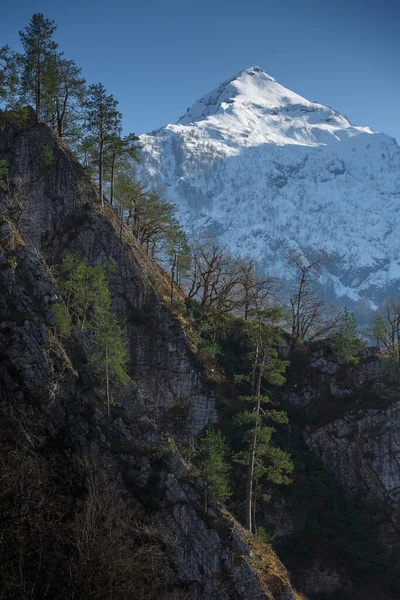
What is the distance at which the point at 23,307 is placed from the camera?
30.7m

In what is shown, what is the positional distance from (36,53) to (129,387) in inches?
1231

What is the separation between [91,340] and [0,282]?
724cm

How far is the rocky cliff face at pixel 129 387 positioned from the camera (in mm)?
26547

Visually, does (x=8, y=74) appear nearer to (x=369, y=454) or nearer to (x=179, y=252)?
(x=179, y=252)

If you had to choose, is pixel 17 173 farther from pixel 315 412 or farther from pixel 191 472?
pixel 315 412

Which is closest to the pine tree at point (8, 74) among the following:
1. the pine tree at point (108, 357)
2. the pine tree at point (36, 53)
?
the pine tree at point (36, 53)

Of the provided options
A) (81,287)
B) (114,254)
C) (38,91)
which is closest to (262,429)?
(81,287)

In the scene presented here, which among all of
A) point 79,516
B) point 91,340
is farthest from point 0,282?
point 79,516

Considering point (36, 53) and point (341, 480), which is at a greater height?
point (36, 53)

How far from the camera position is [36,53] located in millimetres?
43250

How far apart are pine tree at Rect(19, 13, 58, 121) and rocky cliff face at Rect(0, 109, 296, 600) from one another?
6.49 m

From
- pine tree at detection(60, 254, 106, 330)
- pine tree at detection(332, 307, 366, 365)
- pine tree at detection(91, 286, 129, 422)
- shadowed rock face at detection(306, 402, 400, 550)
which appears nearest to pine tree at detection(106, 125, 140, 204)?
pine tree at detection(60, 254, 106, 330)

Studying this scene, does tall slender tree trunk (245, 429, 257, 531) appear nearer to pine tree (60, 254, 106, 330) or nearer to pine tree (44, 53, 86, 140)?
pine tree (60, 254, 106, 330)

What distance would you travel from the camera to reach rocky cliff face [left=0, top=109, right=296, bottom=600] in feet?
87.1
